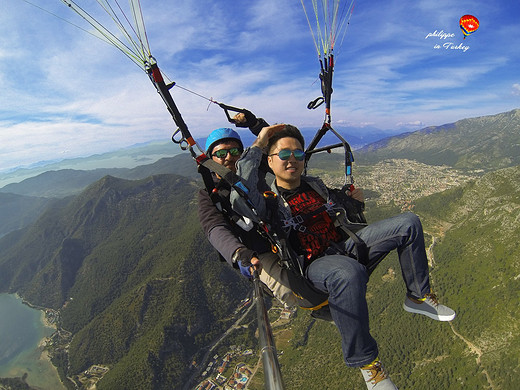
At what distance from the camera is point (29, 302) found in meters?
127

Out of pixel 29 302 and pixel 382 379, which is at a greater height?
pixel 382 379

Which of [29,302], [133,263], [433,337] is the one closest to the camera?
[433,337]

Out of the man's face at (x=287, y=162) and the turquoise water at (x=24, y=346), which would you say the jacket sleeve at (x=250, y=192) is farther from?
the turquoise water at (x=24, y=346)

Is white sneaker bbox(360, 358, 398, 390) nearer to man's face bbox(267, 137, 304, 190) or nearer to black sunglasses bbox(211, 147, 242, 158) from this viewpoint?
man's face bbox(267, 137, 304, 190)

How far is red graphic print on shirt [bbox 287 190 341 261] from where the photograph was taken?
383 centimetres

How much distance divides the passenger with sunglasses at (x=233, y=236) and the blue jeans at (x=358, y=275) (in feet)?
1.65

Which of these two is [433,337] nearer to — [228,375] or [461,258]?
[461,258]

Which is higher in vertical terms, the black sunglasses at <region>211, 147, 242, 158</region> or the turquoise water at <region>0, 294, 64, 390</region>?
the black sunglasses at <region>211, 147, 242, 158</region>

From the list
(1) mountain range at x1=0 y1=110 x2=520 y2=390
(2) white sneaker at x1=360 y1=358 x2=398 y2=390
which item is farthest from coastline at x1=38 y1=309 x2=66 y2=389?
(2) white sneaker at x1=360 y1=358 x2=398 y2=390

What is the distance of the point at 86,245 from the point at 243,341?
12731cm

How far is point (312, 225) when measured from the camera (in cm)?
403

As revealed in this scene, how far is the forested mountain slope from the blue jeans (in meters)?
77.4

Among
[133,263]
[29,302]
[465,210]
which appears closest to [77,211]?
[29,302]

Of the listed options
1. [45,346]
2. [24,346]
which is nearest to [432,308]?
[45,346]
